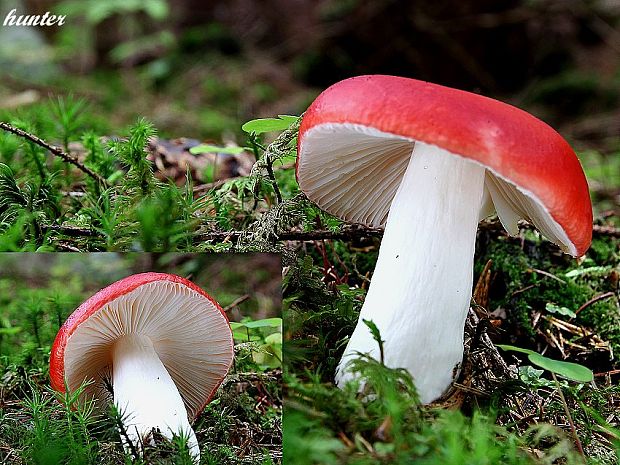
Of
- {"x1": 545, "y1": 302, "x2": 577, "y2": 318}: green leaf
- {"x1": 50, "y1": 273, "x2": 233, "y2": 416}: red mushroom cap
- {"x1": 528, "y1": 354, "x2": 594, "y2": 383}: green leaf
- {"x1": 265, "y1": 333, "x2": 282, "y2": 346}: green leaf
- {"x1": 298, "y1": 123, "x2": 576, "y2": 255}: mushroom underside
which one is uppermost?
{"x1": 298, "y1": 123, "x2": 576, "y2": 255}: mushroom underside

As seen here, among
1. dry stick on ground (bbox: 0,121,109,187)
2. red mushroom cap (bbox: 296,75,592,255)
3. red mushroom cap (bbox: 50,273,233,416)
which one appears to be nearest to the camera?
red mushroom cap (bbox: 296,75,592,255)

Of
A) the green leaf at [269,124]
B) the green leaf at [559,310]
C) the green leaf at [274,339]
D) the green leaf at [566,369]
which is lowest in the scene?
the green leaf at [274,339]

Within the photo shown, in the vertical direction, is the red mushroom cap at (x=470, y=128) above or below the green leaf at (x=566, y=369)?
above

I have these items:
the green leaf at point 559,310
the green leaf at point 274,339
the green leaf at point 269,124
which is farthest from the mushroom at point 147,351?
the green leaf at point 559,310

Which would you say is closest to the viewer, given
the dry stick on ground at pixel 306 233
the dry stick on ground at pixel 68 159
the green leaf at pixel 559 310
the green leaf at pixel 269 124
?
the dry stick on ground at pixel 306 233

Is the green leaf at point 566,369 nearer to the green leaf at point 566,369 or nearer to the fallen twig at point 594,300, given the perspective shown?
the green leaf at point 566,369

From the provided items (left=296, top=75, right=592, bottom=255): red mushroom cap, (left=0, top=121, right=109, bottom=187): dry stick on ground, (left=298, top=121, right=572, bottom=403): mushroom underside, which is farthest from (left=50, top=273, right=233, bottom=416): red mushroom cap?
(left=0, top=121, right=109, bottom=187): dry stick on ground

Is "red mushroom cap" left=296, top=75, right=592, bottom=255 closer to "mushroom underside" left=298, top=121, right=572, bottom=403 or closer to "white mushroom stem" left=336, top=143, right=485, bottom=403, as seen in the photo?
"mushroom underside" left=298, top=121, right=572, bottom=403
